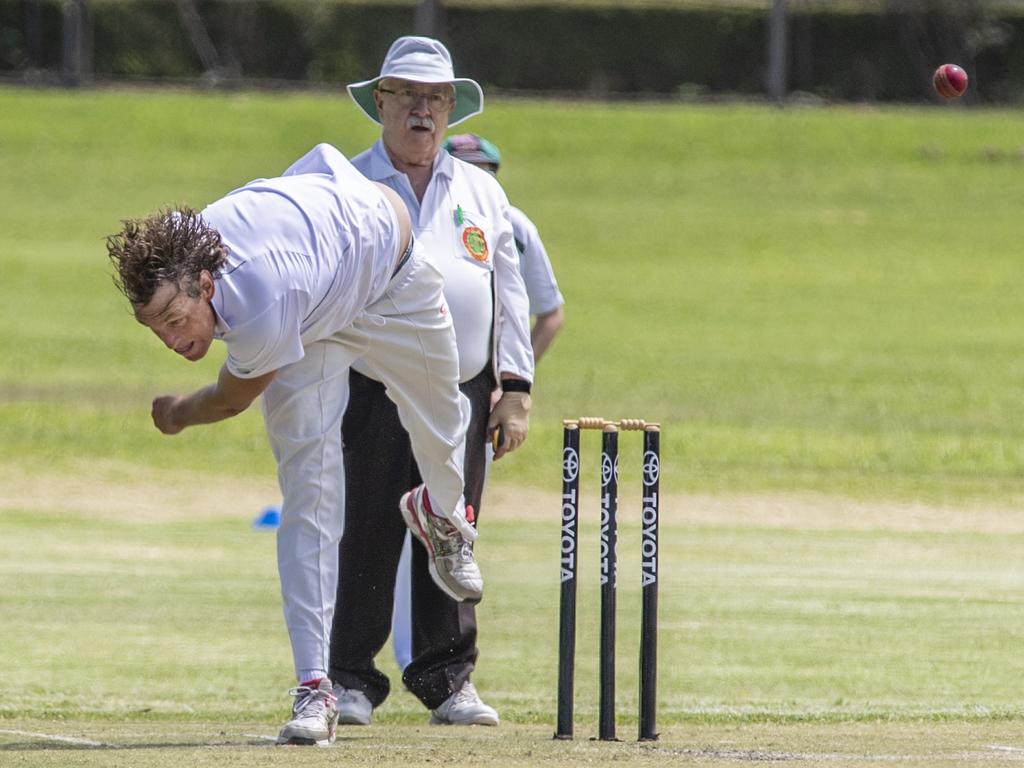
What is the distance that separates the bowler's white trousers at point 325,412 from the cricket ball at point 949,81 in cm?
210

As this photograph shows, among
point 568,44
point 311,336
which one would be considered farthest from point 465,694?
point 568,44

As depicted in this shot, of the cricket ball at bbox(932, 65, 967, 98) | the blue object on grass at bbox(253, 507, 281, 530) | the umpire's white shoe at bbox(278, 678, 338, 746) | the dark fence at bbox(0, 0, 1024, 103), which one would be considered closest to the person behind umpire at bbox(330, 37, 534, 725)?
the umpire's white shoe at bbox(278, 678, 338, 746)

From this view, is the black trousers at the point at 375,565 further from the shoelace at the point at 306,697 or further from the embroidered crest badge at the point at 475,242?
the shoelace at the point at 306,697

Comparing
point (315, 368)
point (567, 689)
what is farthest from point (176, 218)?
point (567, 689)

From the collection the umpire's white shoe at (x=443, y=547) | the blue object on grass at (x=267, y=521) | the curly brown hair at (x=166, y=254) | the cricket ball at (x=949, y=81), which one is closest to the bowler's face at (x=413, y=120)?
the umpire's white shoe at (x=443, y=547)

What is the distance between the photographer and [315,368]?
19.6 feet

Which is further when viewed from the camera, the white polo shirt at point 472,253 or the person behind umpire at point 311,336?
the white polo shirt at point 472,253

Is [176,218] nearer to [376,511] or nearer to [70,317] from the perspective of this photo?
[376,511]

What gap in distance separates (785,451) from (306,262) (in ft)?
38.6

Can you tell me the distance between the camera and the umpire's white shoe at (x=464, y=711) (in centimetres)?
664

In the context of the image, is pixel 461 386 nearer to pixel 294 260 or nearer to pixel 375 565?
pixel 375 565

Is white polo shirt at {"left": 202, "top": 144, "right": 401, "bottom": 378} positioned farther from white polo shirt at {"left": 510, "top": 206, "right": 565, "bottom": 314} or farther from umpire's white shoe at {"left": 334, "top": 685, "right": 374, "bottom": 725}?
white polo shirt at {"left": 510, "top": 206, "right": 565, "bottom": 314}

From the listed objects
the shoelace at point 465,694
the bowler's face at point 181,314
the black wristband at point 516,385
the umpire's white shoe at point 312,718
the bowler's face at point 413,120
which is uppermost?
the bowler's face at point 413,120

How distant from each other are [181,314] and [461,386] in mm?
1749
